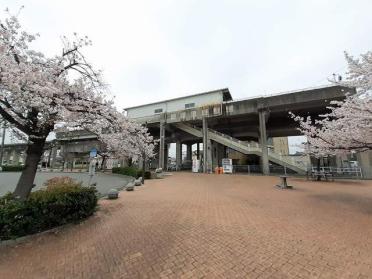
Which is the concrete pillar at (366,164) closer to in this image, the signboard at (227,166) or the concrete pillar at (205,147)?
the signboard at (227,166)

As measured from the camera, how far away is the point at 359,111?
6.86 meters

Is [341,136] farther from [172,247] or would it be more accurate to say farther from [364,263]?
[172,247]

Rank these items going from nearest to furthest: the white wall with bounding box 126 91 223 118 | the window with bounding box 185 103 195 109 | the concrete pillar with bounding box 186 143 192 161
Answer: the white wall with bounding box 126 91 223 118 < the window with bounding box 185 103 195 109 < the concrete pillar with bounding box 186 143 192 161

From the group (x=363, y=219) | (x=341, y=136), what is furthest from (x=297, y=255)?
(x=341, y=136)

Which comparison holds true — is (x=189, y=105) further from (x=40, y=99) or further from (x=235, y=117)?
(x=40, y=99)

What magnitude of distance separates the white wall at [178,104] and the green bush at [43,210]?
22710 millimetres

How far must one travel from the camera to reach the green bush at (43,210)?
502 centimetres

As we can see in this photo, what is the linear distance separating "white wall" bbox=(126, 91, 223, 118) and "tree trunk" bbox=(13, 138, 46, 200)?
73.2 ft

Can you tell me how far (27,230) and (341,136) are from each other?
37.6ft

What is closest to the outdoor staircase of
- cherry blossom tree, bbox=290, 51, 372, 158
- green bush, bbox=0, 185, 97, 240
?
cherry blossom tree, bbox=290, 51, 372, 158

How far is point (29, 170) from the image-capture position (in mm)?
6293

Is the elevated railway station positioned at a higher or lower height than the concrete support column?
higher

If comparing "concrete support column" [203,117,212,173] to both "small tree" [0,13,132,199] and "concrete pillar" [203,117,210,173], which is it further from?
"small tree" [0,13,132,199]

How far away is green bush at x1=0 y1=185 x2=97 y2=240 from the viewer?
5.02m
